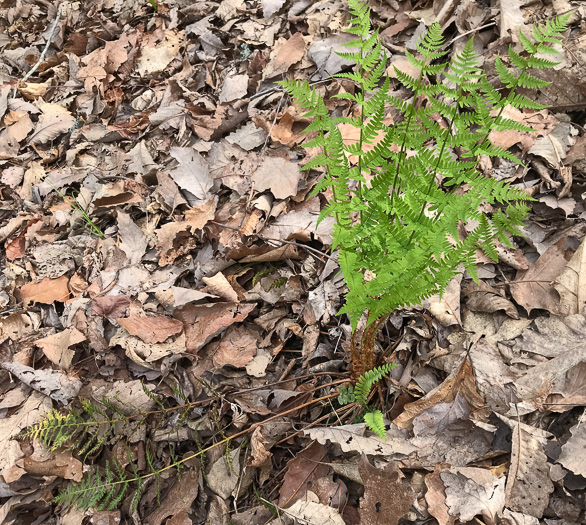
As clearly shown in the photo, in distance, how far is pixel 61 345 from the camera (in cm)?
253

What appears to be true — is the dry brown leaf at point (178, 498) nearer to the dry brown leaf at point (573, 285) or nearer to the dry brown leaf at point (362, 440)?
the dry brown leaf at point (362, 440)

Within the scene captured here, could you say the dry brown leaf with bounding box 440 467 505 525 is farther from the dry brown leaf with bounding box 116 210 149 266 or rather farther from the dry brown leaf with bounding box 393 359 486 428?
the dry brown leaf with bounding box 116 210 149 266

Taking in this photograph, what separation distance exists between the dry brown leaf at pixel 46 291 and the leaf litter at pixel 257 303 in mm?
18

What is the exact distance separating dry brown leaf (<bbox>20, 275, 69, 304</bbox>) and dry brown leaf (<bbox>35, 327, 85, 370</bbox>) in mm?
277

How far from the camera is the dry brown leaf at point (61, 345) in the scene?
250cm

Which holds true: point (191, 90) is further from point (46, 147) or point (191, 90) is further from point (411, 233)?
point (411, 233)

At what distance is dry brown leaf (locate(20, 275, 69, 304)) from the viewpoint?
2775 mm

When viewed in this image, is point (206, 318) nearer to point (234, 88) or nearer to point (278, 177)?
point (278, 177)

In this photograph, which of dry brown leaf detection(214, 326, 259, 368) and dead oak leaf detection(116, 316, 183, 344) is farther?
dead oak leaf detection(116, 316, 183, 344)

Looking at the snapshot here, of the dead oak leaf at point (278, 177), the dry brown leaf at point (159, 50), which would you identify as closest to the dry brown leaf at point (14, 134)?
the dry brown leaf at point (159, 50)

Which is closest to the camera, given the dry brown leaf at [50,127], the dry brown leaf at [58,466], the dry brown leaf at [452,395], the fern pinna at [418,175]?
the fern pinna at [418,175]

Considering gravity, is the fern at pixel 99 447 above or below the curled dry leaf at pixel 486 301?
below

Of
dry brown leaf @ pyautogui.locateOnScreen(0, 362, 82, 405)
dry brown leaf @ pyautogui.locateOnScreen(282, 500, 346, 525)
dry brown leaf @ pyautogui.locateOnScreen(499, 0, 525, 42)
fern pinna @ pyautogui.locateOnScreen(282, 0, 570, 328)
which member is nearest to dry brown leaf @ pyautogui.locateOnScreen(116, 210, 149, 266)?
dry brown leaf @ pyautogui.locateOnScreen(0, 362, 82, 405)

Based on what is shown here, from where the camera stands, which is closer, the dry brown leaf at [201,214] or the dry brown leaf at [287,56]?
the dry brown leaf at [201,214]
